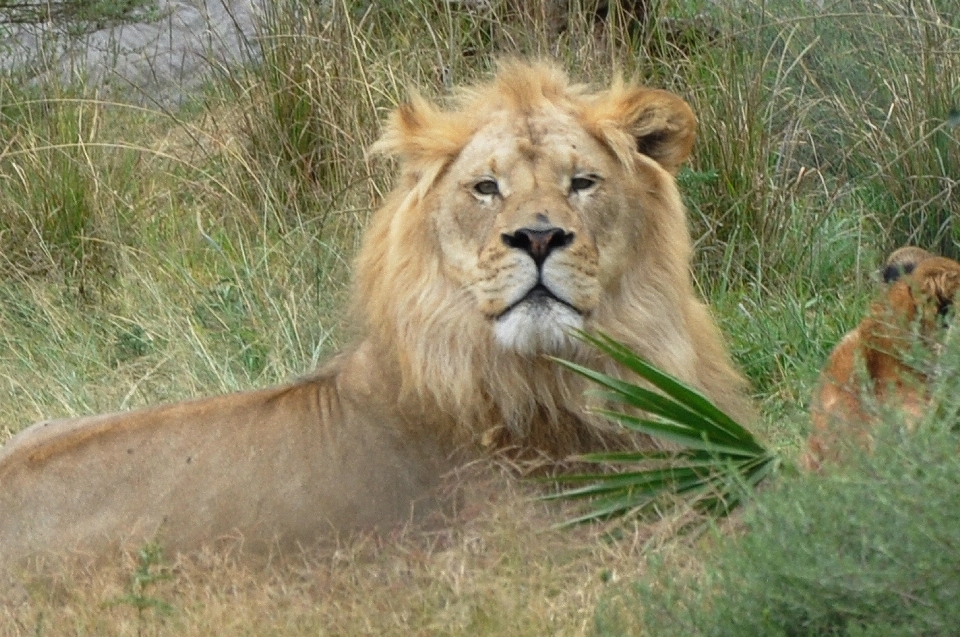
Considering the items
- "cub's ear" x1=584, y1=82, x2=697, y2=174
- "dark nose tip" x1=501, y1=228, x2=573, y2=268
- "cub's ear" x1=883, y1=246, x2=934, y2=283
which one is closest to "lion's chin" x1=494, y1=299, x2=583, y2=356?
"dark nose tip" x1=501, y1=228, x2=573, y2=268

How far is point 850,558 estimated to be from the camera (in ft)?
8.64

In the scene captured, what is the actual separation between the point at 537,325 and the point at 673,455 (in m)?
0.57

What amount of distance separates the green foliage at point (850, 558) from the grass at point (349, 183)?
181 cm

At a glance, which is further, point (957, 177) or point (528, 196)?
point (957, 177)

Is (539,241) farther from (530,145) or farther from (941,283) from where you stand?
(941,283)

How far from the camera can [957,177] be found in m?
6.18

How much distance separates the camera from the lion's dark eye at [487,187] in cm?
432

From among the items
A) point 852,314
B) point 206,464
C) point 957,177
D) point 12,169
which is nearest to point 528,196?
point 206,464

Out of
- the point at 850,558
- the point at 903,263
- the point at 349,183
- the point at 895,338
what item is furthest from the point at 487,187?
the point at 349,183

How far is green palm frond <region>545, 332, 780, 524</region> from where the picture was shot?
11.8ft

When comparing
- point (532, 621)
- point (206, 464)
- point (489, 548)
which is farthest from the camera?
point (206, 464)

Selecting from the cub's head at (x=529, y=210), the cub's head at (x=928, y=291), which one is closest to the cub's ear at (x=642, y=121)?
the cub's head at (x=529, y=210)

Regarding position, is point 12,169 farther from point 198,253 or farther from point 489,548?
point 489,548

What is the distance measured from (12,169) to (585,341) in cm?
446
